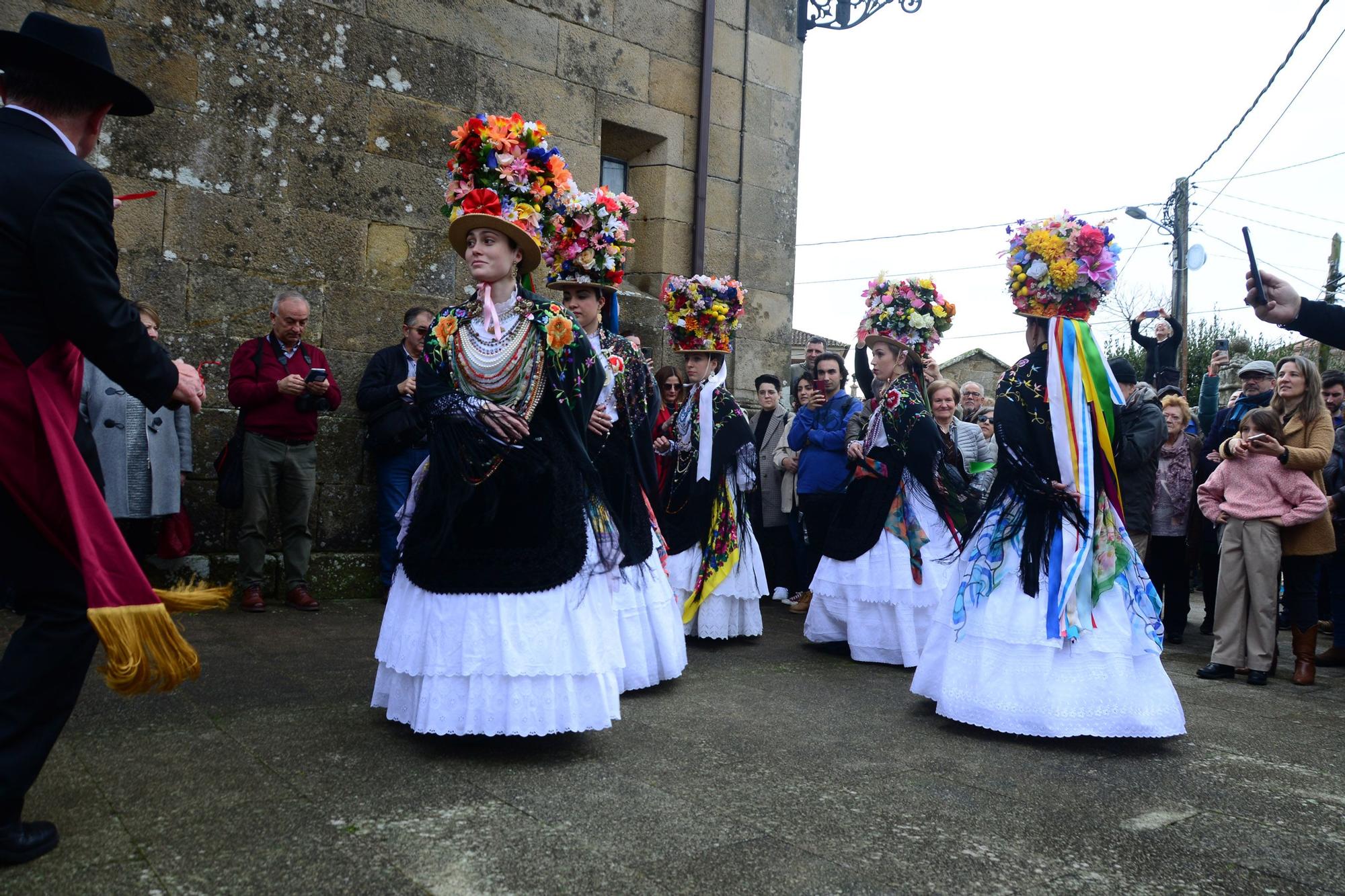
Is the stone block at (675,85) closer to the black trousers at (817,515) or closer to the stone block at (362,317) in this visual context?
the stone block at (362,317)

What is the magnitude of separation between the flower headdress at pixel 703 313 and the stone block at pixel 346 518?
243 centimetres

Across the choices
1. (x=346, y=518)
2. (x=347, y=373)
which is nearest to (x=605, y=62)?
(x=347, y=373)

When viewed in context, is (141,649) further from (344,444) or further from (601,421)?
(344,444)

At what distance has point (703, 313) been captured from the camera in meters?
6.88

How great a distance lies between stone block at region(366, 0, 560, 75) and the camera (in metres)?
7.50

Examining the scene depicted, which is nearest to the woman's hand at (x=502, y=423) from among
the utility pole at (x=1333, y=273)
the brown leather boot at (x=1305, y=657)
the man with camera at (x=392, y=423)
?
the man with camera at (x=392, y=423)

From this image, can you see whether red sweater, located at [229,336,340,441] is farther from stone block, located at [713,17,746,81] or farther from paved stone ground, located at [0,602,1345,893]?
stone block, located at [713,17,746,81]

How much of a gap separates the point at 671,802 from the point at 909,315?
3.86m

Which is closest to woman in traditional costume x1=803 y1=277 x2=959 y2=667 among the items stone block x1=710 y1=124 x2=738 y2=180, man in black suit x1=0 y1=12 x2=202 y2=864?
stone block x1=710 y1=124 x2=738 y2=180

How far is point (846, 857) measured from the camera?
294 centimetres

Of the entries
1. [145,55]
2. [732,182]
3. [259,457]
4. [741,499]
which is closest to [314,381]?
[259,457]

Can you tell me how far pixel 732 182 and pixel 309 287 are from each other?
156 inches

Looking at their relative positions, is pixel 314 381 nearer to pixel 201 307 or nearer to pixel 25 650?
pixel 201 307

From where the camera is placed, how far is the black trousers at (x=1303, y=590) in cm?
608
